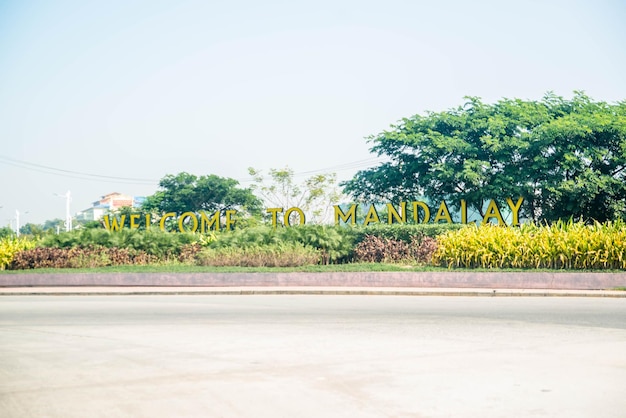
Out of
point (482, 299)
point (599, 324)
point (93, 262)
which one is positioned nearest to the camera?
point (599, 324)

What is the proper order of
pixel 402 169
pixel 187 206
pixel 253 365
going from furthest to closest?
pixel 187 206 → pixel 402 169 → pixel 253 365

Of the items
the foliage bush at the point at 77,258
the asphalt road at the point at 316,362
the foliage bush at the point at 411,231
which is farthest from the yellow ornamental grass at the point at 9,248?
the foliage bush at the point at 411,231

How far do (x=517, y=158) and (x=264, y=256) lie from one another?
610 inches

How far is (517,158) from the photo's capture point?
3850 cm

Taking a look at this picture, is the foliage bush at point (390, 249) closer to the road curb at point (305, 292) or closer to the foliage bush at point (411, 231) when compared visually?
the foliage bush at point (411, 231)

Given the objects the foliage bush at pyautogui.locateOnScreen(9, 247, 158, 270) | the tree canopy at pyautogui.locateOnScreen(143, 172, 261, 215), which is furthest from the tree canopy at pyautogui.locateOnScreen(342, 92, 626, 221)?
the tree canopy at pyautogui.locateOnScreen(143, 172, 261, 215)

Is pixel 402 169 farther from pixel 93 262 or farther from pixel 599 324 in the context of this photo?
pixel 599 324

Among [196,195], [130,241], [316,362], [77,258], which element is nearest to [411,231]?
[130,241]

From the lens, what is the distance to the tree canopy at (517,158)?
119 feet

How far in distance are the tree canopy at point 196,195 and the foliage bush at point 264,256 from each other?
37140mm

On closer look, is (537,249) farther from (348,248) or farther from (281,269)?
(281,269)

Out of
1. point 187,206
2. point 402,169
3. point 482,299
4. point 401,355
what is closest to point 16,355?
point 401,355

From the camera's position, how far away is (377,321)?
1584 cm

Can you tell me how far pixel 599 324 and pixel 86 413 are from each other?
10736 mm
